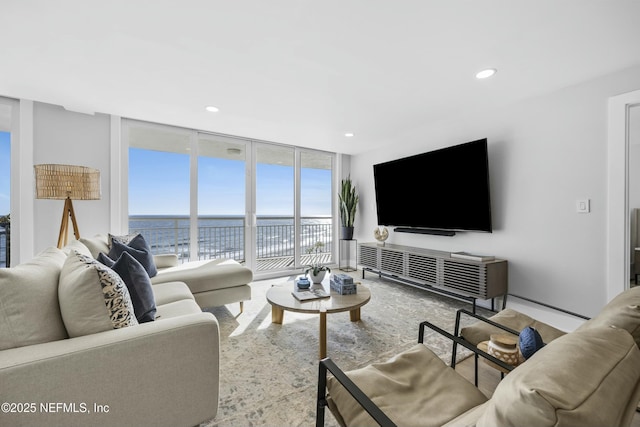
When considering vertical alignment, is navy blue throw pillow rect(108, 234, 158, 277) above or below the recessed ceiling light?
below

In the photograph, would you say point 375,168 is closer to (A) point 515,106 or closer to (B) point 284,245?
(A) point 515,106

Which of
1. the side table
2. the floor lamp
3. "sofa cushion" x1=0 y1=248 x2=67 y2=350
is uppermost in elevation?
the floor lamp

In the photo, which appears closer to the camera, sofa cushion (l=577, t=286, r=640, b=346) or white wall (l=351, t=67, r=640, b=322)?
sofa cushion (l=577, t=286, r=640, b=346)

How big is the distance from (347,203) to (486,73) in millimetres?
3112

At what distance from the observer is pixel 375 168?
4.57 meters

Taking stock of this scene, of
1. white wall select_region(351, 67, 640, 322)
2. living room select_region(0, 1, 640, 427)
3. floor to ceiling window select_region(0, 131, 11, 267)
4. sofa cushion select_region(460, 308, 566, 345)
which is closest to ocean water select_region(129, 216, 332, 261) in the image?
living room select_region(0, 1, 640, 427)

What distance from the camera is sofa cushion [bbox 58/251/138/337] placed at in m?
1.16

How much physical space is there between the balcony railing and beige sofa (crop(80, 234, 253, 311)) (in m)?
1.26

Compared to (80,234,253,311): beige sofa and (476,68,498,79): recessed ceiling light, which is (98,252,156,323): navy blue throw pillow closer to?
(80,234,253,311): beige sofa

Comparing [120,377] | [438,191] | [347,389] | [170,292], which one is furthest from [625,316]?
[438,191]

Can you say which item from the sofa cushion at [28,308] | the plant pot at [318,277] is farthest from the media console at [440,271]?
the sofa cushion at [28,308]

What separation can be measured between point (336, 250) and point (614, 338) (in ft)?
15.8

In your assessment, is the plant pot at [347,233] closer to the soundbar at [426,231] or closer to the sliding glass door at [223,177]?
the soundbar at [426,231]

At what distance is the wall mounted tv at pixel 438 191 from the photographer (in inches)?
124
